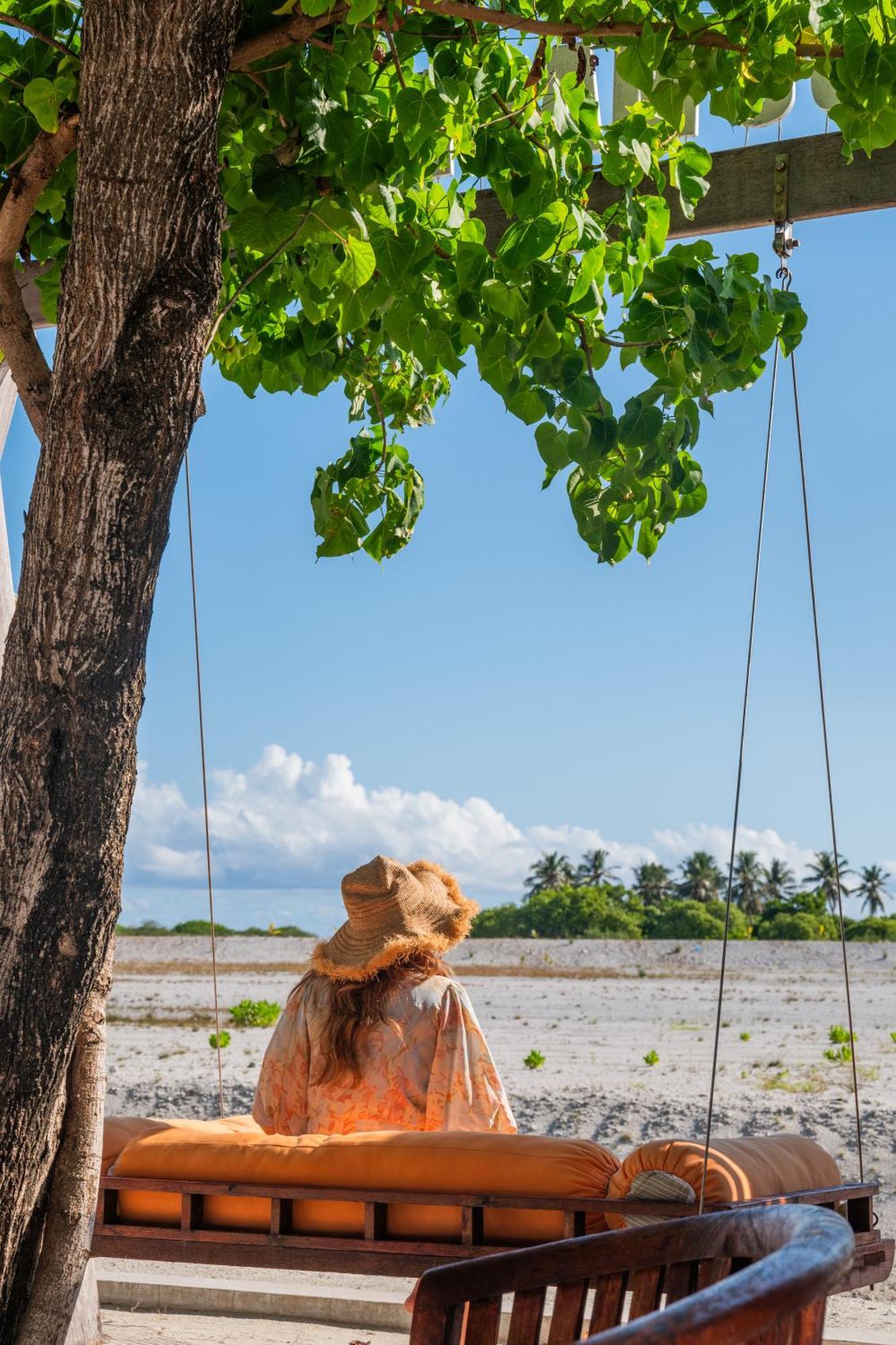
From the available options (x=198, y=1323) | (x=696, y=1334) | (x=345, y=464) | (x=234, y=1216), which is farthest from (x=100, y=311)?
(x=198, y=1323)

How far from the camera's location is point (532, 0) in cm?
265

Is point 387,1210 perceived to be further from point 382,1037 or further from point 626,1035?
point 626,1035

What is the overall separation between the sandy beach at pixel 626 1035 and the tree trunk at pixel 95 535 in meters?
2.70

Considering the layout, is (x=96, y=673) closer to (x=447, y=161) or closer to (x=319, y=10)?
(x=319, y=10)

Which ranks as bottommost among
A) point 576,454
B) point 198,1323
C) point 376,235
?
point 198,1323

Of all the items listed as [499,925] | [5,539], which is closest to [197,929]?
[499,925]

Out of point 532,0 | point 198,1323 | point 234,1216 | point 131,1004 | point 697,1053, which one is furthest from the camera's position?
point 131,1004

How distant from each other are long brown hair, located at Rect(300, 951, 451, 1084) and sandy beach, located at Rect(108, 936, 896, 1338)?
1.60m

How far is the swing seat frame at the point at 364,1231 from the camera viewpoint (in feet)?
8.39

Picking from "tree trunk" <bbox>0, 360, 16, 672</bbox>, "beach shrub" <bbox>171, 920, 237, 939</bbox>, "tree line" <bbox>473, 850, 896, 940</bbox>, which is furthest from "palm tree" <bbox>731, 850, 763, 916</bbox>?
"tree trunk" <bbox>0, 360, 16, 672</bbox>

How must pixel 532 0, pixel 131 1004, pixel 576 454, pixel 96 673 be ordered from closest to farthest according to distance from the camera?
pixel 96 673
pixel 576 454
pixel 532 0
pixel 131 1004

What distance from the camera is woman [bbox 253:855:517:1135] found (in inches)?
131

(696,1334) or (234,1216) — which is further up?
(696,1334)

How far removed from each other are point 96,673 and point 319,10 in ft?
3.41
